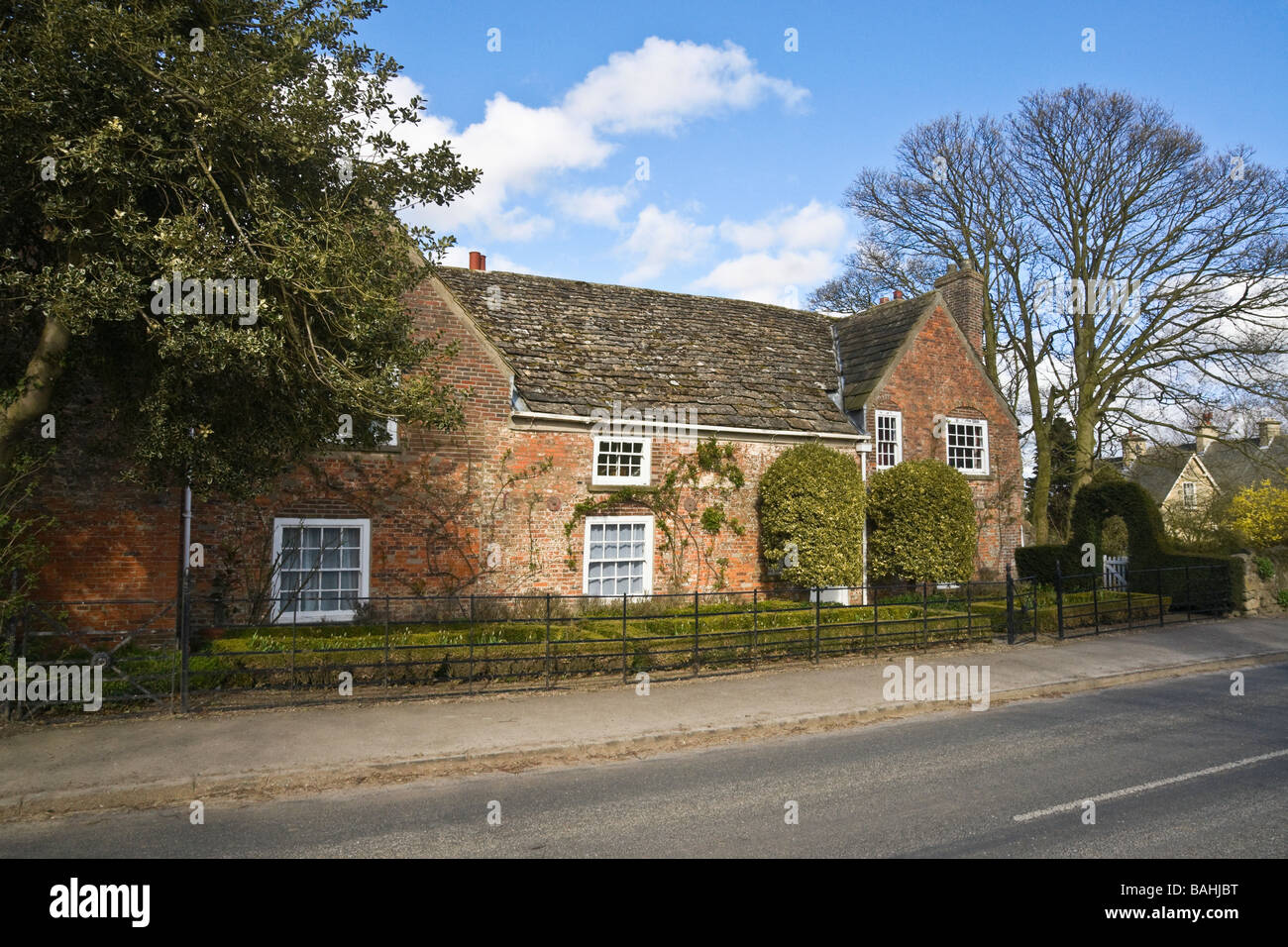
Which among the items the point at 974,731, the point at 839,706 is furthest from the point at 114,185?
the point at 974,731

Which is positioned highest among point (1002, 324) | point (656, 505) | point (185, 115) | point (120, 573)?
point (1002, 324)

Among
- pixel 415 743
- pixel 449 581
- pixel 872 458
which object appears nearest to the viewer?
pixel 415 743

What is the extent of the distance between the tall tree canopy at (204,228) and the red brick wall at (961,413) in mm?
14121

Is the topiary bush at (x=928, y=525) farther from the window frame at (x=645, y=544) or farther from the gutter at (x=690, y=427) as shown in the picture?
the window frame at (x=645, y=544)

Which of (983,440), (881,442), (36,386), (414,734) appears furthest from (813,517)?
(36,386)

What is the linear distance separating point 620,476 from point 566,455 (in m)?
1.36

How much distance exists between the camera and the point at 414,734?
923 centimetres

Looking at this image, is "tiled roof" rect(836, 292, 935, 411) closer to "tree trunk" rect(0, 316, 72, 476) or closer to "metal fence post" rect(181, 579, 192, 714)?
"metal fence post" rect(181, 579, 192, 714)

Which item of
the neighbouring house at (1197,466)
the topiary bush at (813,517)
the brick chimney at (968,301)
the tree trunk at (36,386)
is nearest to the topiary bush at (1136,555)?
the neighbouring house at (1197,466)

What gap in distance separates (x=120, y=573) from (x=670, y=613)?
8.39 m

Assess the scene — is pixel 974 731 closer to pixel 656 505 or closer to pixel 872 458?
pixel 656 505

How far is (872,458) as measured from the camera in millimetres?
20141

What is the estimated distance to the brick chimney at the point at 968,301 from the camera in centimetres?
2356

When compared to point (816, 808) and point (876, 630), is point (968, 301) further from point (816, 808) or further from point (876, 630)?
point (816, 808)
